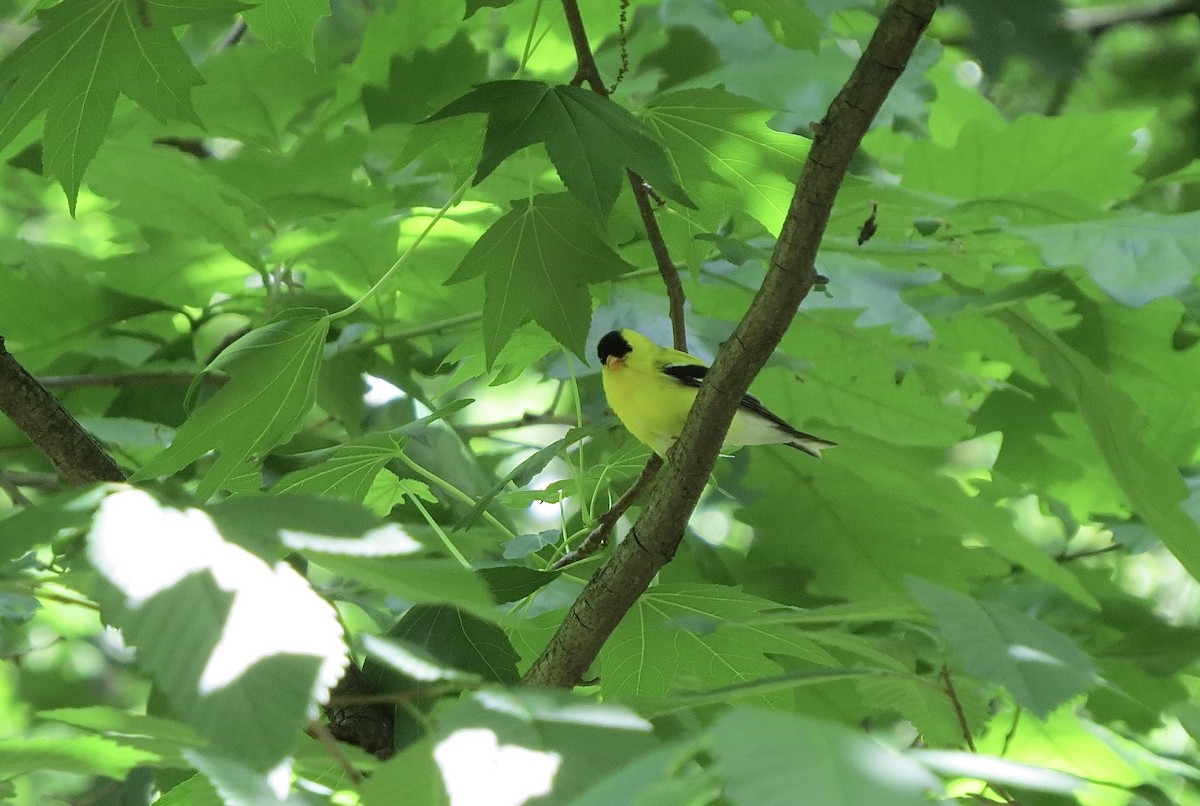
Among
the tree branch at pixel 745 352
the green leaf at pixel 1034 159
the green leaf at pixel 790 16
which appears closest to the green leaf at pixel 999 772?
the tree branch at pixel 745 352

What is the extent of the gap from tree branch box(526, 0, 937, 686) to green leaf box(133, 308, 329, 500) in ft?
1.16

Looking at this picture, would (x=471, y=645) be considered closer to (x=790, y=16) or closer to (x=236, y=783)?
(x=236, y=783)

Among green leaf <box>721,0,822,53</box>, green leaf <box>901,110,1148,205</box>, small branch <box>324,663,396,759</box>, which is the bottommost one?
small branch <box>324,663,396,759</box>

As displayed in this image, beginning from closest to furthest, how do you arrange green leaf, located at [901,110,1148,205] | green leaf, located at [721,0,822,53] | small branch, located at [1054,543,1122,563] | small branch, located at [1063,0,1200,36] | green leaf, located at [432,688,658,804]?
green leaf, located at [432,688,658,804] < green leaf, located at [721,0,822,53] < green leaf, located at [901,110,1148,205] < small branch, located at [1054,543,1122,563] < small branch, located at [1063,0,1200,36]

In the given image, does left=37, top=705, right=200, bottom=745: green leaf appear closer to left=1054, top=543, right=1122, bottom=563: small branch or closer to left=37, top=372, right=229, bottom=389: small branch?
left=37, top=372, right=229, bottom=389: small branch

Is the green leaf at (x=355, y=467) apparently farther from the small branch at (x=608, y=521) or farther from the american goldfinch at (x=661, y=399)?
the american goldfinch at (x=661, y=399)

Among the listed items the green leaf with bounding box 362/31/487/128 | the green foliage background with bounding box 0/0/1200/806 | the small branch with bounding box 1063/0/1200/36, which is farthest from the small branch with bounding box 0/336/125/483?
the small branch with bounding box 1063/0/1200/36

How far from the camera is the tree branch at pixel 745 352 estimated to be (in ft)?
2.68

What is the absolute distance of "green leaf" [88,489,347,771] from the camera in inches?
19.6

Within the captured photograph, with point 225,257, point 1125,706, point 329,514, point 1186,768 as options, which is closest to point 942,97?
point 1125,706

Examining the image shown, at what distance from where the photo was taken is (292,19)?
1.22 meters

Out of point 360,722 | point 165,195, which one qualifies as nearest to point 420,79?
point 165,195

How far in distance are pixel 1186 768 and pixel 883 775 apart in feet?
1.73

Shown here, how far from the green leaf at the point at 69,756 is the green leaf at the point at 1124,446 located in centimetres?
106
